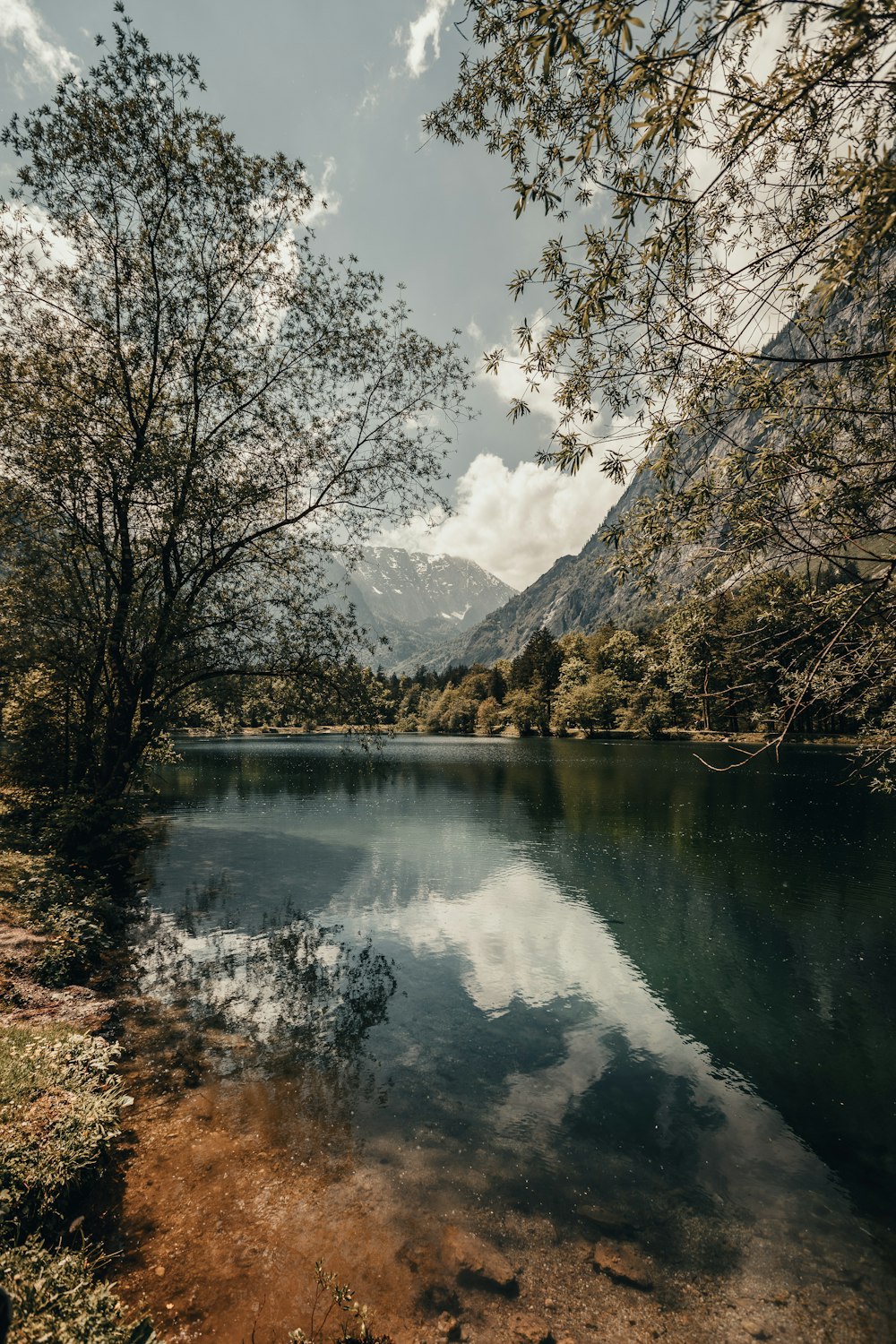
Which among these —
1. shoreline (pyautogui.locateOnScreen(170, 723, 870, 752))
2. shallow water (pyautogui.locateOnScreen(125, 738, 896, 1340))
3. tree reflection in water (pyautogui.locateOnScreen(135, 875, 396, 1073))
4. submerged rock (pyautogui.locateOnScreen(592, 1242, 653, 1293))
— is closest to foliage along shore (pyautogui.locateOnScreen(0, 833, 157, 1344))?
shallow water (pyautogui.locateOnScreen(125, 738, 896, 1340))

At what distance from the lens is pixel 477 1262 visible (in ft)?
21.1

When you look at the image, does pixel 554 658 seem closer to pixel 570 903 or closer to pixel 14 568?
pixel 570 903

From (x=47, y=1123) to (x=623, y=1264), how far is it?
7.33 metres

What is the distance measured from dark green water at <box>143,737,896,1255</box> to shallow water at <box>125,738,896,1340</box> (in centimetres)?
7

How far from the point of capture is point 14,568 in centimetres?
1628

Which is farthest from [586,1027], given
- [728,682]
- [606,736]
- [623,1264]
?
[606,736]

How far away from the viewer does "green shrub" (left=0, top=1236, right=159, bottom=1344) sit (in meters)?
3.92

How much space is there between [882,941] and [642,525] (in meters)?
18.3

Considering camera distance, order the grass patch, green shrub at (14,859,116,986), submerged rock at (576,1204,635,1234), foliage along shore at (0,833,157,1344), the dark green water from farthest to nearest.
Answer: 1. green shrub at (14,859,116,986)
2. the dark green water
3. submerged rock at (576,1204,635,1234)
4. the grass patch
5. foliage along shore at (0,833,157,1344)

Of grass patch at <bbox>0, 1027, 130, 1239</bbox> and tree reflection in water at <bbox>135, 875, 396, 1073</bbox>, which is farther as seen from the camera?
tree reflection in water at <bbox>135, 875, 396, 1073</bbox>

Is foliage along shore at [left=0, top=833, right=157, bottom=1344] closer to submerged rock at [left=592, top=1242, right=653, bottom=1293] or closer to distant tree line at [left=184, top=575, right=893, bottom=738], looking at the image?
submerged rock at [left=592, top=1242, right=653, bottom=1293]

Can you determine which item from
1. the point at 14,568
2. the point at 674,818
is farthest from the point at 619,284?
the point at 674,818

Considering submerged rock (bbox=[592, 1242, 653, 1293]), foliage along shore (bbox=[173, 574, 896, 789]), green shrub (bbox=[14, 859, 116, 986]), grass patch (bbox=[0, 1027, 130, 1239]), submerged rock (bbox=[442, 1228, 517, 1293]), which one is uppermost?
foliage along shore (bbox=[173, 574, 896, 789])

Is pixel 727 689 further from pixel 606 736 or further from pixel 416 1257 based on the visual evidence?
pixel 606 736
